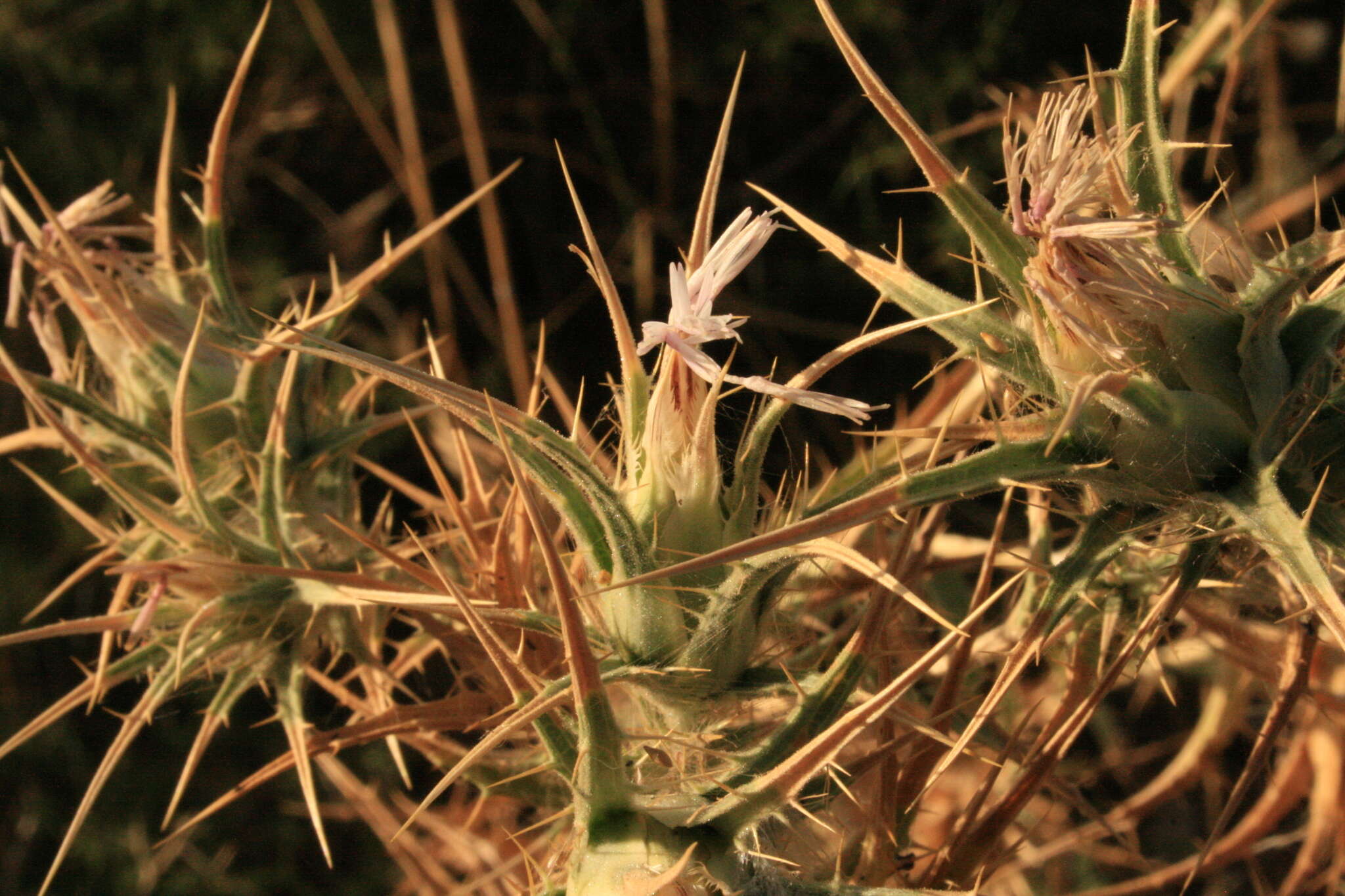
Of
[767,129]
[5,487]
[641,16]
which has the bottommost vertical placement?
[5,487]

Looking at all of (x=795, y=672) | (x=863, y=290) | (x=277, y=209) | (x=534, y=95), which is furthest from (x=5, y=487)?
(x=795, y=672)

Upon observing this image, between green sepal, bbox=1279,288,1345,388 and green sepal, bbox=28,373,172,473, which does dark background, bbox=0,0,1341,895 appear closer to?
green sepal, bbox=28,373,172,473

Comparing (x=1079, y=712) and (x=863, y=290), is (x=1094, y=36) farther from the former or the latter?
(x=1079, y=712)

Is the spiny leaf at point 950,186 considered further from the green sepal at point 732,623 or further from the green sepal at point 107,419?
the green sepal at point 107,419

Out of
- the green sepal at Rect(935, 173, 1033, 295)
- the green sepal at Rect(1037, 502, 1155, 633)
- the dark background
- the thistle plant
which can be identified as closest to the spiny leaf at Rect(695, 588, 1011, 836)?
the green sepal at Rect(1037, 502, 1155, 633)

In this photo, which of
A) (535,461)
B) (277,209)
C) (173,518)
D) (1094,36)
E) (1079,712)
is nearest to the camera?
(535,461)

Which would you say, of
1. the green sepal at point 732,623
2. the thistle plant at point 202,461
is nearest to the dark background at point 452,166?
the thistle plant at point 202,461
